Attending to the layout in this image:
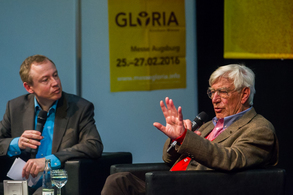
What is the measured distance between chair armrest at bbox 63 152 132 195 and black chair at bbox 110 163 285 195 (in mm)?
810

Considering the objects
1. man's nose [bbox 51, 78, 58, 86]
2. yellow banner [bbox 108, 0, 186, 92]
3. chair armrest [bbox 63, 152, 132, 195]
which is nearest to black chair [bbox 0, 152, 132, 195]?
chair armrest [bbox 63, 152, 132, 195]

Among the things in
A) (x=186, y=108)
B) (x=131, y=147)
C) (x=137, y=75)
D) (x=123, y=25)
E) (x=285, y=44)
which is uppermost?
(x=123, y=25)

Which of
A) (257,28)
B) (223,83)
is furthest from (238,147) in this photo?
(257,28)

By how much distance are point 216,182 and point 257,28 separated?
7.68 ft

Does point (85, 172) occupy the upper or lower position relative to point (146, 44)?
lower

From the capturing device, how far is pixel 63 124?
10.6ft

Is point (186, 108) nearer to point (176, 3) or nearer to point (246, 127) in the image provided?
point (176, 3)

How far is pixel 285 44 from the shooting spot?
4.11m

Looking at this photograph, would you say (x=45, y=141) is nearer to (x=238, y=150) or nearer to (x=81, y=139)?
(x=81, y=139)

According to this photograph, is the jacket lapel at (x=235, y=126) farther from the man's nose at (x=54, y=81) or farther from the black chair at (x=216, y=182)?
the man's nose at (x=54, y=81)

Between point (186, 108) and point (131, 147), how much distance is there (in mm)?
772

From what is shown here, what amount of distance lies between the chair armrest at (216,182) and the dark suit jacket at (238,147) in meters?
0.06

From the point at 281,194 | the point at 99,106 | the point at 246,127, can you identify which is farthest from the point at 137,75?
the point at 281,194

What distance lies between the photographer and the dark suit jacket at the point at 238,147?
2201mm
